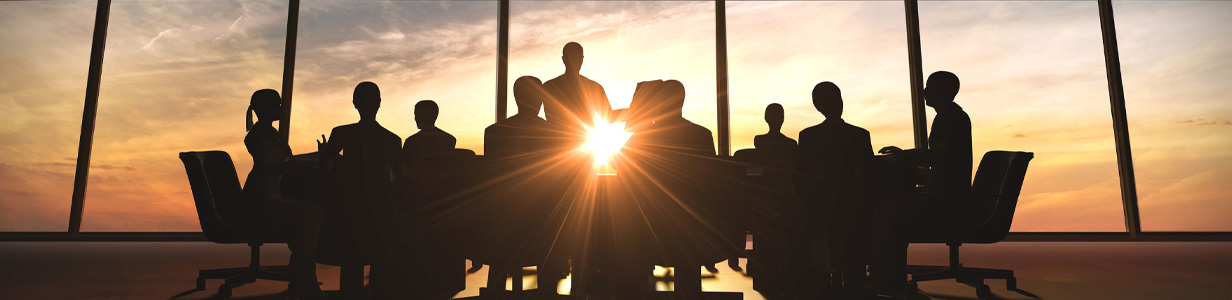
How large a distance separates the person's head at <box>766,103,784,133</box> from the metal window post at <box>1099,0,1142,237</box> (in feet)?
13.3

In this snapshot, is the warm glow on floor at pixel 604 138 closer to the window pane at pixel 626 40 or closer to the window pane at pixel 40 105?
the window pane at pixel 626 40

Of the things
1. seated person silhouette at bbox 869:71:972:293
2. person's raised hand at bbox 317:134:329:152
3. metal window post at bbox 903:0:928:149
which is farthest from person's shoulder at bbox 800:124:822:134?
metal window post at bbox 903:0:928:149

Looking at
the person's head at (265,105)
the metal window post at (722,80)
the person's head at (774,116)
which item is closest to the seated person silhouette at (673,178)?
the person's head at (265,105)

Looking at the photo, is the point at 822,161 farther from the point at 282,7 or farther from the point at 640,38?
the point at 282,7

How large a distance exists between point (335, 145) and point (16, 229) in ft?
19.1


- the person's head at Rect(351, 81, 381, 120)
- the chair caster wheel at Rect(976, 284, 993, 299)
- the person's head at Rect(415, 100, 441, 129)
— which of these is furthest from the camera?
the person's head at Rect(415, 100, 441, 129)

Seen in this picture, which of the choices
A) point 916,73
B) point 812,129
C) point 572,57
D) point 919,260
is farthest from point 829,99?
point 916,73

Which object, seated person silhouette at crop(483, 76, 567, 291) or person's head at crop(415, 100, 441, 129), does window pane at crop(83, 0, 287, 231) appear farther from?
seated person silhouette at crop(483, 76, 567, 291)

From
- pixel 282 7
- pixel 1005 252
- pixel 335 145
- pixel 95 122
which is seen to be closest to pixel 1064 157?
pixel 1005 252

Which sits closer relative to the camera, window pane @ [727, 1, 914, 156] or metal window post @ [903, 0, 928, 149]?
metal window post @ [903, 0, 928, 149]

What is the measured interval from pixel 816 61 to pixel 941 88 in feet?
11.9

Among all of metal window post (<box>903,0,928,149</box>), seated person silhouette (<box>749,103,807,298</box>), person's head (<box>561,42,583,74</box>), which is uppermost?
metal window post (<box>903,0,928,149</box>)

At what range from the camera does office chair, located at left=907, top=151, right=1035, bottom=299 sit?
2.93m

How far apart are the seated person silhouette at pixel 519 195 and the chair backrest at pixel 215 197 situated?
1.51 m
